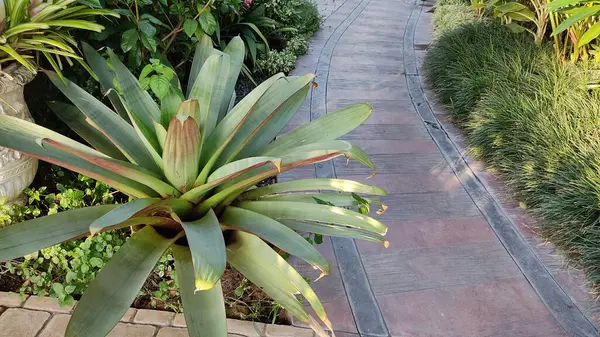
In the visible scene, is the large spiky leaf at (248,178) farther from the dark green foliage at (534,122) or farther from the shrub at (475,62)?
the shrub at (475,62)

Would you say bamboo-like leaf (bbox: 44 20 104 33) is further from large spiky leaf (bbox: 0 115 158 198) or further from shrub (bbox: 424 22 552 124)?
shrub (bbox: 424 22 552 124)

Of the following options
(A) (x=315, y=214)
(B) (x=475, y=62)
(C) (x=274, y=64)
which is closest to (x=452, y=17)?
(B) (x=475, y=62)

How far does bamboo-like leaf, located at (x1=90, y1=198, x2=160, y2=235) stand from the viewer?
1.13 meters

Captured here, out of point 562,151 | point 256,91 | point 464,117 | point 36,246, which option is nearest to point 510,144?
point 562,151

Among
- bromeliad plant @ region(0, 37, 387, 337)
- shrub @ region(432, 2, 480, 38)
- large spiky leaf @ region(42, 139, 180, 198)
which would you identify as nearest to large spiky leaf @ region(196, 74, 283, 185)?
bromeliad plant @ region(0, 37, 387, 337)

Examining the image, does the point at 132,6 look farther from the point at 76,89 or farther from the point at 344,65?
the point at 344,65

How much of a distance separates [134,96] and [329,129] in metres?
0.73

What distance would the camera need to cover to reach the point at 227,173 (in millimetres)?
1394

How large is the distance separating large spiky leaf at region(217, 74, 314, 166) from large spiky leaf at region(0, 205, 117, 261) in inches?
18.7

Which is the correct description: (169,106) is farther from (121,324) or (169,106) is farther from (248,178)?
(121,324)

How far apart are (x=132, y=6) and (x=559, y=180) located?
2.53 metres

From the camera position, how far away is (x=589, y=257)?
221cm

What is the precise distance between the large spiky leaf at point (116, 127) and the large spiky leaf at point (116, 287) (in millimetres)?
258

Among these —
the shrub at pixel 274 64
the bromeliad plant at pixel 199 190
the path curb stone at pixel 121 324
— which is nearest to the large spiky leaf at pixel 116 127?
the bromeliad plant at pixel 199 190
